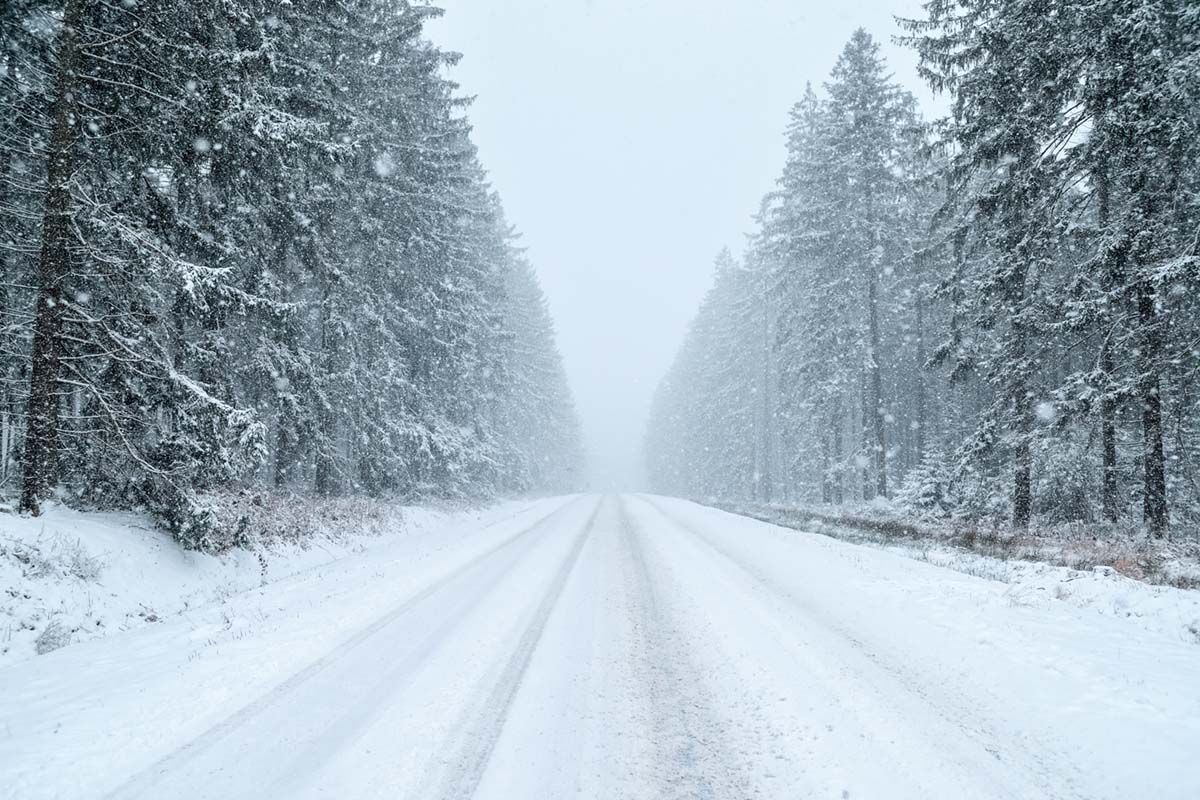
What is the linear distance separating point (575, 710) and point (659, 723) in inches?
24.2

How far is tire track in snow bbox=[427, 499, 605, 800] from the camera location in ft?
10.5

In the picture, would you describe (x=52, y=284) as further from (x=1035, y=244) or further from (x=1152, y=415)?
(x=1152, y=415)

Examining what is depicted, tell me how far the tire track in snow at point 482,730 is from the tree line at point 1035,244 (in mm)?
12072

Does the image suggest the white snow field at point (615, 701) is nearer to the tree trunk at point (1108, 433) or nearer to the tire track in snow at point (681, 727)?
the tire track in snow at point (681, 727)

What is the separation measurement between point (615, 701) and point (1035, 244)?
13.9 metres

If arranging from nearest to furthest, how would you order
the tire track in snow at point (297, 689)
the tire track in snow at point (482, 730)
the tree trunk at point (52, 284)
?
the tire track in snow at point (482, 730)
the tire track in snow at point (297, 689)
the tree trunk at point (52, 284)

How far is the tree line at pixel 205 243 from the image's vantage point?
7879 mm

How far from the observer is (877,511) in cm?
1973

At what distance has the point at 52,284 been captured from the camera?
24.8ft

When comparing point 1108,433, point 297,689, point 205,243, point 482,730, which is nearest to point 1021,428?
point 1108,433

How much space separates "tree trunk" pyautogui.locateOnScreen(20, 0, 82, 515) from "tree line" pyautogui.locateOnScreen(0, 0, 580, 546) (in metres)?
0.03

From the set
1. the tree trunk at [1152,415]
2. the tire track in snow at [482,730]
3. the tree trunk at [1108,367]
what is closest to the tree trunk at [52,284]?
the tire track in snow at [482,730]

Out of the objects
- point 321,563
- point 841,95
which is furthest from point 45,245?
point 841,95

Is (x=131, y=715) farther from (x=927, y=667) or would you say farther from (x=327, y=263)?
(x=327, y=263)
